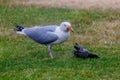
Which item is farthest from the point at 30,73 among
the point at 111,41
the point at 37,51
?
the point at 111,41

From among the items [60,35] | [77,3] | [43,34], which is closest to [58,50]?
[43,34]

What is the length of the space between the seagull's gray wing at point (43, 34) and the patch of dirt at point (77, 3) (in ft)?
22.7

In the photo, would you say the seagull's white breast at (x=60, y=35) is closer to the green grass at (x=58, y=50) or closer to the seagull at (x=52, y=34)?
the seagull at (x=52, y=34)

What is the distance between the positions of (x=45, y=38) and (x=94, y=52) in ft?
4.38

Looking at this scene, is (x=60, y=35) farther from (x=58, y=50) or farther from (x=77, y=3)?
(x=77, y=3)

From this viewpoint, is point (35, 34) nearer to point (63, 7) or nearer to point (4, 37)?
point (4, 37)

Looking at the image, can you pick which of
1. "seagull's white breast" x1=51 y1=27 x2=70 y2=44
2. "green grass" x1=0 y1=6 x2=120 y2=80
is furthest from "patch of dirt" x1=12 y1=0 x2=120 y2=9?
"seagull's white breast" x1=51 y1=27 x2=70 y2=44

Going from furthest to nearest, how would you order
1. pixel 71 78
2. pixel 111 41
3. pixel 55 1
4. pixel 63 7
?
pixel 55 1 → pixel 63 7 → pixel 111 41 → pixel 71 78

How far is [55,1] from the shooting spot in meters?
18.2

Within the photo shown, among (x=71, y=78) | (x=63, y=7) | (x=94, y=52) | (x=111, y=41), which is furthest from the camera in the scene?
(x=63, y=7)

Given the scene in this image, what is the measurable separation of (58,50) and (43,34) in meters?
1.08

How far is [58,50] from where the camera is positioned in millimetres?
10781

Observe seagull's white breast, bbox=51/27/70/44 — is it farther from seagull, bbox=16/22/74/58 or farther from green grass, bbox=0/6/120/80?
green grass, bbox=0/6/120/80

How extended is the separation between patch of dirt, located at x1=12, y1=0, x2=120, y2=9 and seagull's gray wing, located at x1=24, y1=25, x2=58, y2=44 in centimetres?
693
